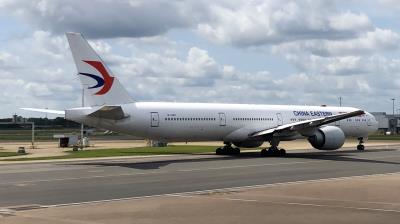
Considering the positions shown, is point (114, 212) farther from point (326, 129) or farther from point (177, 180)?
point (326, 129)

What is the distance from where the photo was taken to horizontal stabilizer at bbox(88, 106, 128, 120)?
32.4m

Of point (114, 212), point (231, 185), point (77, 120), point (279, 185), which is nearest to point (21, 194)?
point (114, 212)

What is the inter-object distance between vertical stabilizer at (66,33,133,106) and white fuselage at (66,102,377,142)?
2.85ft

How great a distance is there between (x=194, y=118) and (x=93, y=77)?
778 cm

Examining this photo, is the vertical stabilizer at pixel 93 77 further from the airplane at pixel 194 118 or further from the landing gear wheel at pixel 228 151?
the landing gear wheel at pixel 228 151

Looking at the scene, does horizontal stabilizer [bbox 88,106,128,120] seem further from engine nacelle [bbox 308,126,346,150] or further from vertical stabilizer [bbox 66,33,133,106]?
engine nacelle [bbox 308,126,346,150]

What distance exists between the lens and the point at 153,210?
13852 mm

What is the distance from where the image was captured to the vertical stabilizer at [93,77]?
3275cm

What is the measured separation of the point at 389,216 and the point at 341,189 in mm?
5501

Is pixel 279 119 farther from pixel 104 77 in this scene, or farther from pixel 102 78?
pixel 102 78

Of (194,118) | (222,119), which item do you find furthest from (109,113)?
(222,119)

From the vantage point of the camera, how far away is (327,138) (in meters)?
39.1

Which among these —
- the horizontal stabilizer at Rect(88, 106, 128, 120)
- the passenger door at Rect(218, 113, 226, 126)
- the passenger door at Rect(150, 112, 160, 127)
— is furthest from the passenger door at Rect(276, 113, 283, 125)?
the horizontal stabilizer at Rect(88, 106, 128, 120)

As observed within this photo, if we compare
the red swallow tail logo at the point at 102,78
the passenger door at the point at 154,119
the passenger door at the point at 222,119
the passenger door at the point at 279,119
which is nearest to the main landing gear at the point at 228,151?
the passenger door at the point at 222,119
